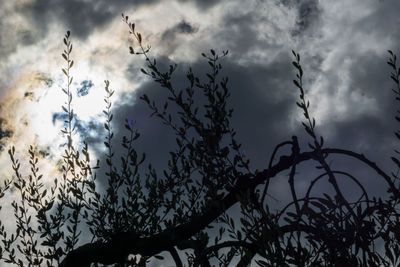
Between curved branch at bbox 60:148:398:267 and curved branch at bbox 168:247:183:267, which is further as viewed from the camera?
curved branch at bbox 168:247:183:267

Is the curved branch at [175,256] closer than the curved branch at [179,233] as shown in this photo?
No

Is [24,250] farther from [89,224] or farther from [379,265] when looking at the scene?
[379,265]

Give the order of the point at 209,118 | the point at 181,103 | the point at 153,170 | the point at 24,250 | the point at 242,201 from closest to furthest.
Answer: the point at 242,201
the point at 181,103
the point at 209,118
the point at 153,170
the point at 24,250

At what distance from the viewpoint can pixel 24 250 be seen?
8375 mm

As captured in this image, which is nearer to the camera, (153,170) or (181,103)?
(181,103)

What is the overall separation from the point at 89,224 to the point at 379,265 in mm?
5180

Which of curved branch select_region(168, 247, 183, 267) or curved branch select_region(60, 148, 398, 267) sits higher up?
curved branch select_region(60, 148, 398, 267)

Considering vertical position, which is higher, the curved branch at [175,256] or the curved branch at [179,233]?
the curved branch at [179,233]

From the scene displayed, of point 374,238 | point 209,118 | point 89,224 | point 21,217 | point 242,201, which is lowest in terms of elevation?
point 374,238

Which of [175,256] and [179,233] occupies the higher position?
[179,233]

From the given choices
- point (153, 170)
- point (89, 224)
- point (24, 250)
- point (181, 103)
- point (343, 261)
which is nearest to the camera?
point (343, 261)

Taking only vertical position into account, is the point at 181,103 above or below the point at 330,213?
above

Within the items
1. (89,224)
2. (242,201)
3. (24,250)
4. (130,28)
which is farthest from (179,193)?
(242,201)

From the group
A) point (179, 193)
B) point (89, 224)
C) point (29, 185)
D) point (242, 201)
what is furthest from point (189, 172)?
point (242, 201)
